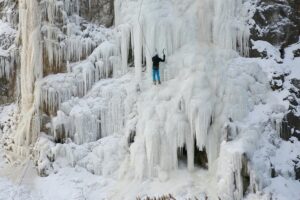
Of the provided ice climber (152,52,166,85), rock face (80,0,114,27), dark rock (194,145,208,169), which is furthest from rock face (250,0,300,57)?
rock face (80,0,114,27)

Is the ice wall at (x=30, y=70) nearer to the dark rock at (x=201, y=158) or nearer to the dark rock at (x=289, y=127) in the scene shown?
the dark rock at (x=201, y=158)

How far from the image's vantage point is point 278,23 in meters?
16.6

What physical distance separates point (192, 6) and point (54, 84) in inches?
188

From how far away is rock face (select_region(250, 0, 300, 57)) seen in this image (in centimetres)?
1656

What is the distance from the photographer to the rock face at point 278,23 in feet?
54.3

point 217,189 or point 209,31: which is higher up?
point 209,31

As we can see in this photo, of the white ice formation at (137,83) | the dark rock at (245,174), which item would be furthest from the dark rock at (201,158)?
the dark rock at (245,174)

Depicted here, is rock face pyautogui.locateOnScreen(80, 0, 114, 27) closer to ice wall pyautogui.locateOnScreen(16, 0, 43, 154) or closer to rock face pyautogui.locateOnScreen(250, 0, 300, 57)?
ice wall pyautogui.locateOnScreen(16, 0, 43, 154)

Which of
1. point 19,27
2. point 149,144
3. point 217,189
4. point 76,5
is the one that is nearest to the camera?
point 217,189

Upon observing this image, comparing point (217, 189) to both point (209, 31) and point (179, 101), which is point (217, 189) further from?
point (209, 31)

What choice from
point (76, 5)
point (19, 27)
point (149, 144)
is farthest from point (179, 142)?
point (19, 27)

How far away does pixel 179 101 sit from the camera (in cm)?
1574

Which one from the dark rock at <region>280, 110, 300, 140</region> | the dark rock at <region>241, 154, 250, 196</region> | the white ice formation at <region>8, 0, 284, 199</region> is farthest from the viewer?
the white ice formation at <region>8, 0, 284, 199</region>

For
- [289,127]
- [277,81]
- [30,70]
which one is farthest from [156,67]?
[30,70]
